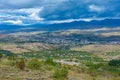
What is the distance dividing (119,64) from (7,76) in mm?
127449

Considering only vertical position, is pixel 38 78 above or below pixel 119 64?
above

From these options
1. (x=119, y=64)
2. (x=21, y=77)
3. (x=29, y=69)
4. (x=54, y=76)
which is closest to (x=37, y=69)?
(x=29, y=69)

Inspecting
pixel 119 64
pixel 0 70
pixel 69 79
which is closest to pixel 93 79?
pixel 69 79

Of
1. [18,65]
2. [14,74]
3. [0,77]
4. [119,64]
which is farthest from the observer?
[119,64]

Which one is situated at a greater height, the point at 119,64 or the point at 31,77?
the point at 31,77

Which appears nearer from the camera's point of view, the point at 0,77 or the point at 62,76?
the point at 0,77

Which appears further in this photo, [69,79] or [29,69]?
[29,69]

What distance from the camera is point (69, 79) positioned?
206 ft

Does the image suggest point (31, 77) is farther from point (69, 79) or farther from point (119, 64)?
point (119, 64)

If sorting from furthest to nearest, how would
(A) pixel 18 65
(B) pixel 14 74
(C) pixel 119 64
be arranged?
(C) pixel 119 64
(A) pixel 18 65
(B) pixel 14 74

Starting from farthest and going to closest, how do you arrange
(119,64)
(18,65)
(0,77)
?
(119,64) → (18,65) → (0,77)

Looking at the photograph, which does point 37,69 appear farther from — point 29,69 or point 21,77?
point 21,77

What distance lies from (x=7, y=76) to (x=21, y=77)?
254 centimetres

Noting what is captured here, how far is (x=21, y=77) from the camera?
5672 centimetres
